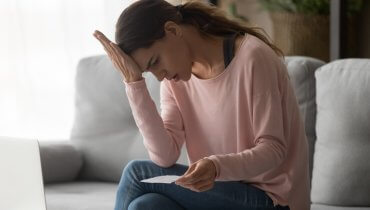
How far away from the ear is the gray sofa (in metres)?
0.63

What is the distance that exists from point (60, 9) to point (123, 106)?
29.6 inches

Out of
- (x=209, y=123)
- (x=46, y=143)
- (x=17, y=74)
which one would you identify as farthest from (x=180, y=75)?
(x=17, y=74)

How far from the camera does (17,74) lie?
310 cm

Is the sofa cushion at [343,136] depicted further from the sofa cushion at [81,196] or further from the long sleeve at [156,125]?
the sofa cushion at [81,196]

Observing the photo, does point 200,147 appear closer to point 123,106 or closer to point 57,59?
point 123,106

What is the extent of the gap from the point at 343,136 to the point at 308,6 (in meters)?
1.16

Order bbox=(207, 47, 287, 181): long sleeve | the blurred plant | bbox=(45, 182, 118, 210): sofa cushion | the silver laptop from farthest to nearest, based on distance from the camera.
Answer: the blurred plant → bbox=(45, 182, 118, 210): sofa cushion → bbox=(207, 47, 287, 181): long sleeve → the silver laptop

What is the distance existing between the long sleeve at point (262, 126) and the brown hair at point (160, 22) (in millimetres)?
116

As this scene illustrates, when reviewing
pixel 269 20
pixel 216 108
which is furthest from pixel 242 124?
pixel 269 20

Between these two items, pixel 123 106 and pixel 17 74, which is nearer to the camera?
pixel 123 106

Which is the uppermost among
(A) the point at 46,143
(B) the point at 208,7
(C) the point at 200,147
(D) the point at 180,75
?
(B) the point at 208,7

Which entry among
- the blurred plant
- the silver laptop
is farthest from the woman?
the blurred plant

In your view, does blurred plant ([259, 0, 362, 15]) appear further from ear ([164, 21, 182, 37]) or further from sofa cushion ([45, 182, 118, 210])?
ear ([164, 21, 182, 37])

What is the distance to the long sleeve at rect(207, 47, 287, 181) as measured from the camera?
1.68m
